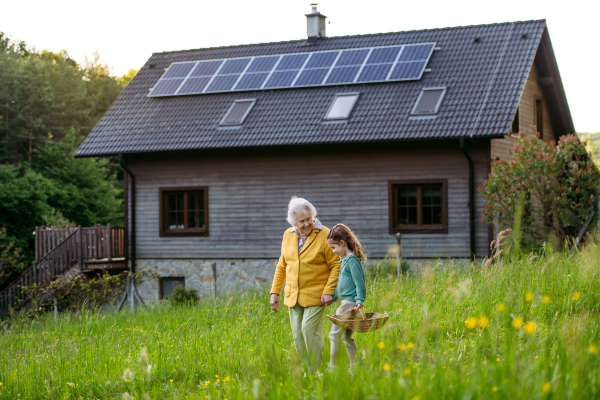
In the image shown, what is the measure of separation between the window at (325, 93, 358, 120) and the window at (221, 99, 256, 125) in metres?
2.28

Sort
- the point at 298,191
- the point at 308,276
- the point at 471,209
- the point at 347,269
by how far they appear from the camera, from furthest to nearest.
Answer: the point at 298,191 → the point at 471,209 → the point at 308,276 → the point at 347,269

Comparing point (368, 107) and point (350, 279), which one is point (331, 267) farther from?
point (368, 107)

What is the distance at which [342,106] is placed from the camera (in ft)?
56.6

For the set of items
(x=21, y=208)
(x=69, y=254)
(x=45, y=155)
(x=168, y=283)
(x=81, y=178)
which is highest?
(x=45, y=155)

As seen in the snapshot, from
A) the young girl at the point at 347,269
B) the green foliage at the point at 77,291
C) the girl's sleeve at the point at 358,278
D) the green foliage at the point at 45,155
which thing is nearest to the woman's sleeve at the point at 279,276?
the young girl at the point at 347,269

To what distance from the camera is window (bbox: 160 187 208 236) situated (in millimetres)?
18125

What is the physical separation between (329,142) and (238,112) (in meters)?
3.23

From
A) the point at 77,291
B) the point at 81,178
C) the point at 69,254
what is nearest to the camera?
the point at 77,291

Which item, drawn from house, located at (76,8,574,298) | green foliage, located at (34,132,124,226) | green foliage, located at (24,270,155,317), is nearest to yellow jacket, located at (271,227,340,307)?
house, located at (76,8,574,298)

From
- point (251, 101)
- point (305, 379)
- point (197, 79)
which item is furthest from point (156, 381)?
point (197, 79)

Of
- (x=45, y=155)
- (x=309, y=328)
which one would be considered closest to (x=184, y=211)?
(x=309, y=328)

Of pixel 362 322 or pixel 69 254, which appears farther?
pixel 69 254

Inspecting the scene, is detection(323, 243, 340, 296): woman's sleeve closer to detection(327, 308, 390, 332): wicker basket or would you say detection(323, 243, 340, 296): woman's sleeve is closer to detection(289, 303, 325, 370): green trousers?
detection(289, 303, 325, 370): green trousers

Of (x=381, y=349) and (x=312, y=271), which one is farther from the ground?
(x=312, y=271)
